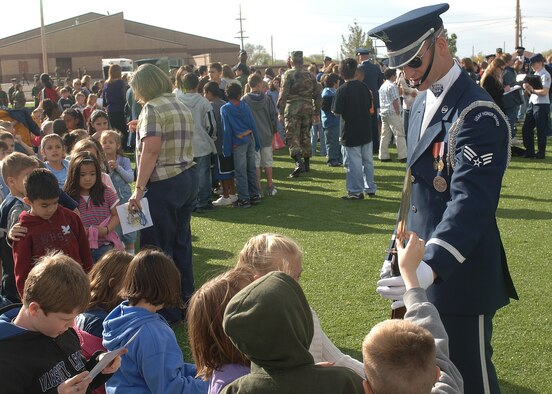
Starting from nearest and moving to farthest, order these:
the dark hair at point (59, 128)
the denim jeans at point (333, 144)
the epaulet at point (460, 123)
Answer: the epaulet at point (460, 123) → the dark hair at point (59, 128) → the denim jeans at point (333, 144)

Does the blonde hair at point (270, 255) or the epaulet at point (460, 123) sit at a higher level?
the epaulet at point (460, 123)

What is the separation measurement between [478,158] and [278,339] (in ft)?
4.46

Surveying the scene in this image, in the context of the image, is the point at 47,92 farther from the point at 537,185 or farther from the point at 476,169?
the point at 476,169

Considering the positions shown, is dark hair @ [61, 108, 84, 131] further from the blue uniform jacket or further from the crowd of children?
the blue uniform jacket

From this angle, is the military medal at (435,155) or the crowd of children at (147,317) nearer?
the crowd of children at (147,317)

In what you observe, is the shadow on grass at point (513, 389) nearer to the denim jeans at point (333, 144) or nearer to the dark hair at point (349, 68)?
the dark hair at point (349, 68)

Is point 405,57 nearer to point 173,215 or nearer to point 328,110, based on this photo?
point 173,215

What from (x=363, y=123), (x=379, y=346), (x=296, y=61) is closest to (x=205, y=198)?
(x=363, y=123)

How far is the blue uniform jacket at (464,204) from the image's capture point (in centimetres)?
293

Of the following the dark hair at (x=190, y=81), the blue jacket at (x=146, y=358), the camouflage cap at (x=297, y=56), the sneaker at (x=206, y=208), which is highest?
the camouflage cap at (x=297, y=56)

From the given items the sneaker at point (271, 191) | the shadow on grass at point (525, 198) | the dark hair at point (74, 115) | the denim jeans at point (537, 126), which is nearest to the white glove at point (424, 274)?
the dark hair at point (74, 115)

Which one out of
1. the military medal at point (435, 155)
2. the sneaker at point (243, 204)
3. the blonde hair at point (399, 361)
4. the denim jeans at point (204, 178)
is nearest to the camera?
the blonde hair at point (399, 361)

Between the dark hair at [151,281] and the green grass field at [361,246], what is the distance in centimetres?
142

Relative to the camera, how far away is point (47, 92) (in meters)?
16.8
